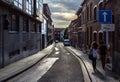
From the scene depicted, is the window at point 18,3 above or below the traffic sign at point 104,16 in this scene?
above

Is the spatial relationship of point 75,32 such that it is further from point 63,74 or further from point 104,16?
point 104,16

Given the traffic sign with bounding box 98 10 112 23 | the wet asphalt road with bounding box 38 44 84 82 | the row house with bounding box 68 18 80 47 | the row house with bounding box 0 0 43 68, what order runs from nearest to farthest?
1. the traffic sign with bounding box 98 10 112 23
2. the wet asphalt road with bounding box 38 44 84 82
3. the row house with bounding box 0 0 43 68
4. the row house with bounding box 68 18 80 47

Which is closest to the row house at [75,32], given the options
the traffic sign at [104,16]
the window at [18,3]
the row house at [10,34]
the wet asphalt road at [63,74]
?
the window at [18,3]

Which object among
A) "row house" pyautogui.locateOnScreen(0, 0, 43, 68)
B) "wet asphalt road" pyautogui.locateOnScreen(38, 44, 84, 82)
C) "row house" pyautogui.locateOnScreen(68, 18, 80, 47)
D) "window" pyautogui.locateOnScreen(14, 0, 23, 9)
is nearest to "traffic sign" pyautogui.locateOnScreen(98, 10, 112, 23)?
"wet asphalt road" pyautogui.locateOnScreen(38, 44, 84, 82)

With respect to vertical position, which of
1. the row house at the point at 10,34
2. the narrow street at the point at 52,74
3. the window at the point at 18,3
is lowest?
the narrow street at the point at 52,74

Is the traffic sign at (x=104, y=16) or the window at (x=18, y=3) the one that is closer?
Answer: the traffic sign at (x=104, y=16)

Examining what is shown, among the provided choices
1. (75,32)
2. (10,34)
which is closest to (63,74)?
(10,34)

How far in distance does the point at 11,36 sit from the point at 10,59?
1.81 metres

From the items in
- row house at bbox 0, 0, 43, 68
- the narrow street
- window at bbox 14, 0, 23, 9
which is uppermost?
window at bbox 14, 0, 23, 9

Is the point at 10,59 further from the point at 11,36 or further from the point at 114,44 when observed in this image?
the point at 114,44

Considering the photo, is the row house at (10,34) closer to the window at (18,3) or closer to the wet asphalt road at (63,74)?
the window at (18,3)

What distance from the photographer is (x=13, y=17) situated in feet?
69.4

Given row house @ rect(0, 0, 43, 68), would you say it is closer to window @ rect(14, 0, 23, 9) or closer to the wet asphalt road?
window @ rect(14, 0, 23, 9)

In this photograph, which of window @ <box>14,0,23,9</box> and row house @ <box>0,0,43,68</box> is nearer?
row house @ <box>0,0,43,68</box>
